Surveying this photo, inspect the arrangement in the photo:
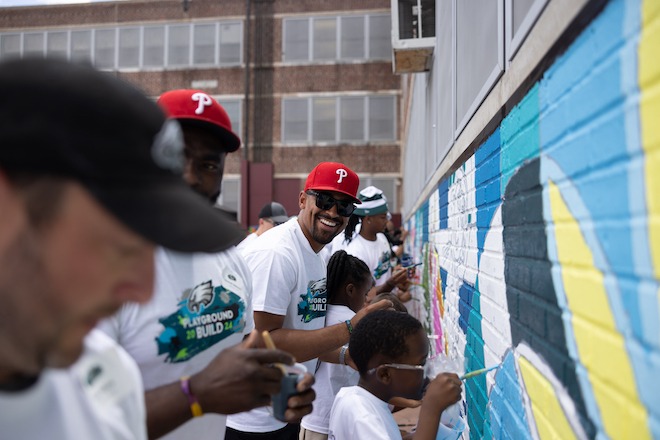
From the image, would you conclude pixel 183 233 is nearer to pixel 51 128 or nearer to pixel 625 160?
pixel 51 128

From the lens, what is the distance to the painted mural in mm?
1056

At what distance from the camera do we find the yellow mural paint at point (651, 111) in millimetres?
992

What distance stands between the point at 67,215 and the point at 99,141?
4.9 inches

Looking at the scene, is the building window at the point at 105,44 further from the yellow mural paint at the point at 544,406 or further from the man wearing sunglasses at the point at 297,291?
the yellow mural paint at the point at 544,406

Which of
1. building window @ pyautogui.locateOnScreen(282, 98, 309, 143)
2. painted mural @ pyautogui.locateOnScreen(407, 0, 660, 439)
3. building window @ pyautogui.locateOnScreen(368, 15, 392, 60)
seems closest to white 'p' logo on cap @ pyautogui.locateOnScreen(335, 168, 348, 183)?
painted mural @ pyautogui.locateOnScreen(407, 0, 660, 439)

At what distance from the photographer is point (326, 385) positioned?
3434 millimetres

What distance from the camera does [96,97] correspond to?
33.2 inches

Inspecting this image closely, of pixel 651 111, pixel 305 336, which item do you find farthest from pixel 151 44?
pixel 651 111

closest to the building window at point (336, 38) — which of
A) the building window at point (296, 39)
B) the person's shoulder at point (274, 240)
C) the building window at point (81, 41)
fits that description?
the building window at point (296, 39)

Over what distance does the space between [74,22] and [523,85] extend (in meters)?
28.5

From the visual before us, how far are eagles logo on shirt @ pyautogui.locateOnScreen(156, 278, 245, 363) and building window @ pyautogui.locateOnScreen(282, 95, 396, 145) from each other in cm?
2184

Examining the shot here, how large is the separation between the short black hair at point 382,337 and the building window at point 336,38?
22436 mm

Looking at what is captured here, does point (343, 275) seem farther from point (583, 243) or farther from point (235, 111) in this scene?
point (235, 111)

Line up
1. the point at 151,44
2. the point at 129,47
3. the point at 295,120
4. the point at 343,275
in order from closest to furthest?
the point at 343,275 → the point at 295,120 → the point at 151,44 → the point at 129,47
